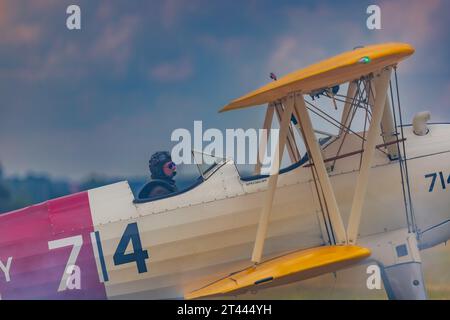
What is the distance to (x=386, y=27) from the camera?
3.57 meters

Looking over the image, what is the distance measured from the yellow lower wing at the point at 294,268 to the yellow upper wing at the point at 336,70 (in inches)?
30.6

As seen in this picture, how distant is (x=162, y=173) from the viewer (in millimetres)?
3318

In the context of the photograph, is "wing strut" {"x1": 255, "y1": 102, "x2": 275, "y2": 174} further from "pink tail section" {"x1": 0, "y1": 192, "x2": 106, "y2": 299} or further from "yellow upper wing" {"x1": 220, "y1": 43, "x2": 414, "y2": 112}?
"pink tail section" {"x1": 0, "y1": 192, "x2": 106, "y2": 299}

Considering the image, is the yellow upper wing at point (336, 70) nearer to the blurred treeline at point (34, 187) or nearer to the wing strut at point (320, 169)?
the wing strut at point (320, 169)

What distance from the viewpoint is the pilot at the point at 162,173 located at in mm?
3299

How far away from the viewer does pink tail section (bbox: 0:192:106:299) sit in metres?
3.21

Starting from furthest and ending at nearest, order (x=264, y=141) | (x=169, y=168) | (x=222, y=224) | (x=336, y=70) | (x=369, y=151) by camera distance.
Result: (x=264, y=141) < (x=169, y=168) < (x=222, y=224) < (x=369, y=151) < (x=336, y=70)

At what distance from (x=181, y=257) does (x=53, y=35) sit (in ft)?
4.69

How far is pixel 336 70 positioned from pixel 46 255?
1755 mm

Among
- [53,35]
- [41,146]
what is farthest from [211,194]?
[53,35]

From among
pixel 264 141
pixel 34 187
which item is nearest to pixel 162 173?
pixel 264 141

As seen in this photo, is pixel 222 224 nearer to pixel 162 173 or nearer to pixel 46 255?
pixel 162 173

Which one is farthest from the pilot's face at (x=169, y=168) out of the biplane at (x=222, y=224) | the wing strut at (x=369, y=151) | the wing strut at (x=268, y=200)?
the wing strut at (x=369, y=151)

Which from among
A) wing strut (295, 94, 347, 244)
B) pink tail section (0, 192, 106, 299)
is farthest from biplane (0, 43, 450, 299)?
wing strut (295, 94, 347, 244)
